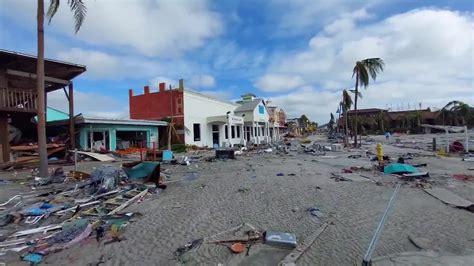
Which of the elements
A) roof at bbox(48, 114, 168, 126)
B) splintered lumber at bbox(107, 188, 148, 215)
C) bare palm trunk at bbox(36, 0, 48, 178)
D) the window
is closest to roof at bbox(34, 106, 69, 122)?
roof at bbox(48, 114, 168, 126)

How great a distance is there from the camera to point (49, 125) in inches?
882

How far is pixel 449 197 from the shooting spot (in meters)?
7.31

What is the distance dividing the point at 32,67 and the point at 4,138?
4.54m

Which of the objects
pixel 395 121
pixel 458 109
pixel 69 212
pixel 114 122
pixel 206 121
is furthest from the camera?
pixel 395 121

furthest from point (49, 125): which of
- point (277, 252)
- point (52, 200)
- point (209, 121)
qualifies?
point (277, 252)

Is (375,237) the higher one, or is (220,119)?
(220,119)

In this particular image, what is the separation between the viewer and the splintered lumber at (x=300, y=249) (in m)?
3.92

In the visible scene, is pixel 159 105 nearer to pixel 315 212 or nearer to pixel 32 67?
pixel 32 67

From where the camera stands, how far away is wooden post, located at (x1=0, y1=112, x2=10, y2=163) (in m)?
15.6

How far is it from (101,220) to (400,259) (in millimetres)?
5231

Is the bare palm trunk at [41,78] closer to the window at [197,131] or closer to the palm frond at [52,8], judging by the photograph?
the palm frond at [52,8]

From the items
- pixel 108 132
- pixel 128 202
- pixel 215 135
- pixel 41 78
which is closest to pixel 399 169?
pixel 128 202

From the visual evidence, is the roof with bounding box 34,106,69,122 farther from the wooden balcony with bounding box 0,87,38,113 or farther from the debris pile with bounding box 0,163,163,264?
the debris pile with bounding box 0,163,163,264

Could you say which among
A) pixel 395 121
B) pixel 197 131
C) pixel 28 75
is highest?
pixel 28 75
